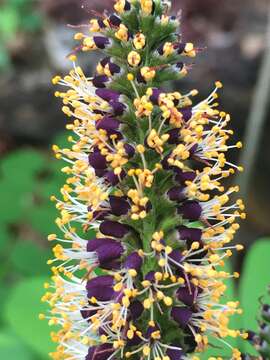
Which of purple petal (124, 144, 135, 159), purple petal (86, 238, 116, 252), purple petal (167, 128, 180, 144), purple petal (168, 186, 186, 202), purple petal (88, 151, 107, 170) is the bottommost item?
purple petal (86, 238, 116, 252)

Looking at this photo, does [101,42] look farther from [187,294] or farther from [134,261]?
[187,294]

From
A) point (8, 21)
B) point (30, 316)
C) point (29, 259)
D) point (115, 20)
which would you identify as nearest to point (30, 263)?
point (29, 259)

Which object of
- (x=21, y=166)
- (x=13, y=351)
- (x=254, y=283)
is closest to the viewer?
(x=254, y=283)

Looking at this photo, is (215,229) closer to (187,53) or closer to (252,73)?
(187,53)

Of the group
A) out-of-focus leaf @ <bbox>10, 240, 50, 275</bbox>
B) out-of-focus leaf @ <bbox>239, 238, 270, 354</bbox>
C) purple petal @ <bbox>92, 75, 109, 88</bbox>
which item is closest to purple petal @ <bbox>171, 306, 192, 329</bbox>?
out-of-focus leaf @ <bbox>239, 238, 270, 354</bbox>

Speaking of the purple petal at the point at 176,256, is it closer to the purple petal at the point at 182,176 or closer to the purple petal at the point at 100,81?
the purple petal at the point at 182,176

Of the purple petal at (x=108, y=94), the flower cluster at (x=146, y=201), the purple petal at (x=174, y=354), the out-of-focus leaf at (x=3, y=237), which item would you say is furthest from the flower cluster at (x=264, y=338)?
the out-of-focus leaf at (x=3, y=237)

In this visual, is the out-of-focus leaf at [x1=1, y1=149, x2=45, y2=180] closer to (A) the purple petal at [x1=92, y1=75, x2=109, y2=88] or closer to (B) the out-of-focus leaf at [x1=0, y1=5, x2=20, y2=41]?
(A) the purple petal at [x1=92, y1=75, x2=109, y2=88]
